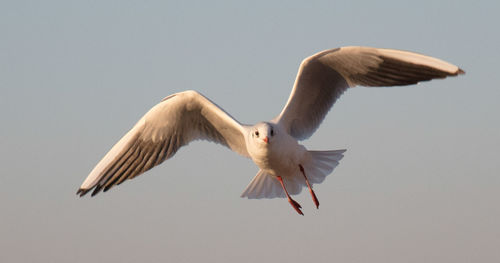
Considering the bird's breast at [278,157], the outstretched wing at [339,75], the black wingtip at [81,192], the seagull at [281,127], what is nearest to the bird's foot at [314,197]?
the seagull at [281,127]

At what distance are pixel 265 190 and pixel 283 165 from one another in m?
1.09

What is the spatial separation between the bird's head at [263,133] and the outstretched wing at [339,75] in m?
0.63

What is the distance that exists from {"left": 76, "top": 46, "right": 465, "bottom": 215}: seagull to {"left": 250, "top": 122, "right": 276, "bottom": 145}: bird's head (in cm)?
1

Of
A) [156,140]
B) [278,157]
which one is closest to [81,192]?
[156,140]

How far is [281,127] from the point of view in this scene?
908 centimetres

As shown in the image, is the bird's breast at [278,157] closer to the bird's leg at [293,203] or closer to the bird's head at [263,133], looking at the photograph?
the bird's head at [263,133]

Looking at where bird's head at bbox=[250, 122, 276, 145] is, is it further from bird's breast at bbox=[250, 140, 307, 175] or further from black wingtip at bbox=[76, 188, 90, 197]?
black wingtip at bbox=[76, 188, 90, 197]

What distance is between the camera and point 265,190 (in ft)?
32.8

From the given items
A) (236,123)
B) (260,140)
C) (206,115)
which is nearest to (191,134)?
(206,115)

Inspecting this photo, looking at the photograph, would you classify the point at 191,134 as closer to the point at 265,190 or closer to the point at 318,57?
the point at 265,190

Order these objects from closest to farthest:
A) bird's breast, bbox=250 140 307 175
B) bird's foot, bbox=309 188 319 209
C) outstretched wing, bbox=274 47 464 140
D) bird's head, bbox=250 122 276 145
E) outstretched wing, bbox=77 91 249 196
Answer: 1. bird's head, bbox=250 122 276 145
2. bird's breast, bbox=250 140 307 175
3. outstretched wing, bbox=274 47 464 140
4. bird's foot, bbox=309 188 319 209
5. outstretched wing, bbox=77 91 249 196

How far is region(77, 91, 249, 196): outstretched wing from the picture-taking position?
9.79m

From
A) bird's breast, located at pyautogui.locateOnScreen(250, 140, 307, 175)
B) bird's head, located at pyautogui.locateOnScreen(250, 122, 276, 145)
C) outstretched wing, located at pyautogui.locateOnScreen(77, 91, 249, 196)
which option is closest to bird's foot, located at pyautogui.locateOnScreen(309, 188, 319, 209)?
bird's breast, located at pyautogui.locateOnScreen(250, 140, 307, 175)

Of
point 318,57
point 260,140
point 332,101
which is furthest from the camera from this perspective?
point 332,101
